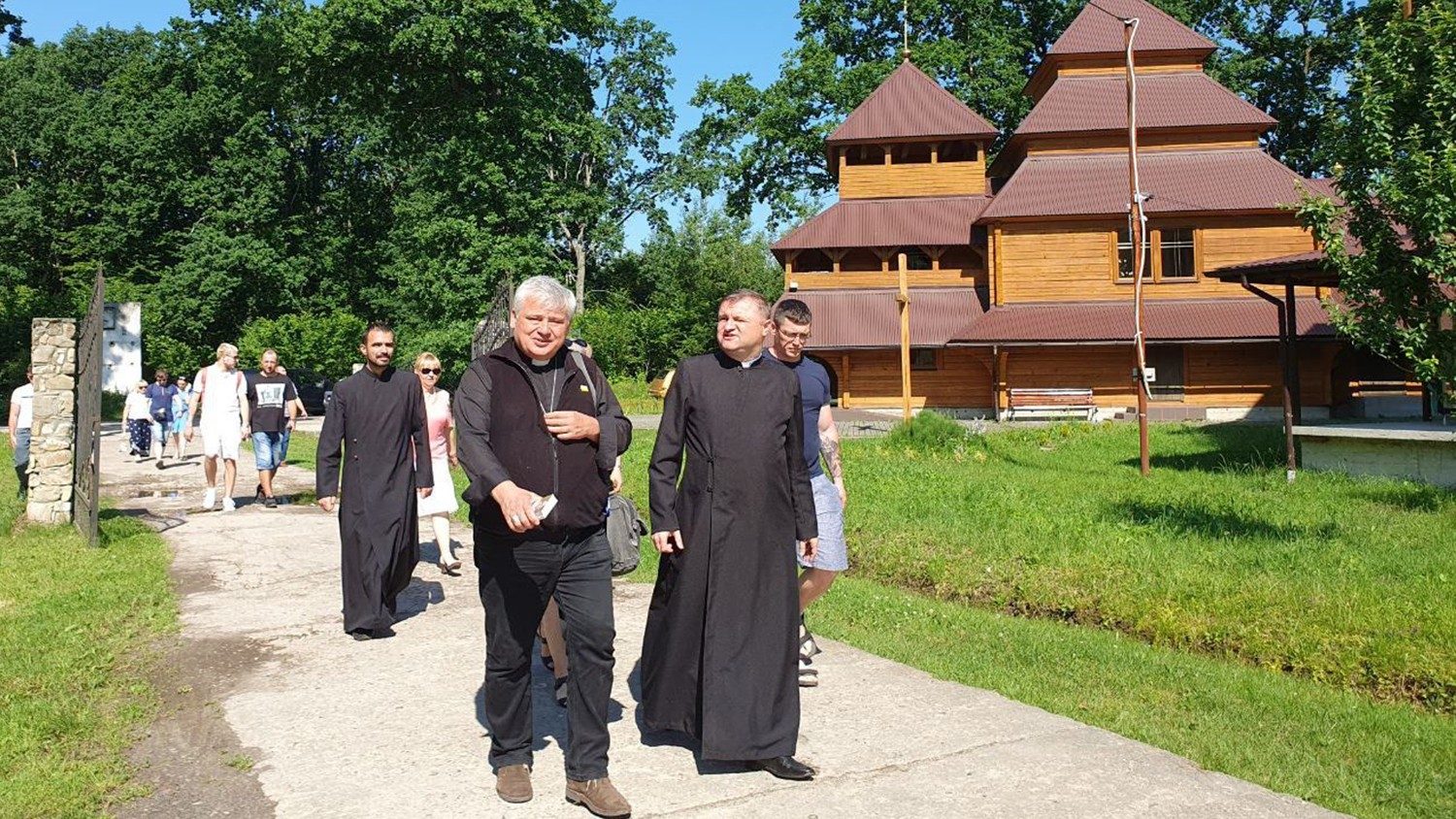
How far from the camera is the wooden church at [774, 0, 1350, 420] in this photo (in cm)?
3203

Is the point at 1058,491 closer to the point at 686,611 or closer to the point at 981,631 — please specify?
the point at 981,631

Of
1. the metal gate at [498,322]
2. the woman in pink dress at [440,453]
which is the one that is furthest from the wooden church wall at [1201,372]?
the woman in pink dress at [440,453]

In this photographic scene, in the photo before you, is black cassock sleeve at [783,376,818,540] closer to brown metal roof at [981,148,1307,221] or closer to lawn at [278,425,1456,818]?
lawn at [278,425,1456,818]

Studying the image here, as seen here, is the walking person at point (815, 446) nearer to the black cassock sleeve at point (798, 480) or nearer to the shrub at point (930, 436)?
the black cassock sleeve at point (798, 480)

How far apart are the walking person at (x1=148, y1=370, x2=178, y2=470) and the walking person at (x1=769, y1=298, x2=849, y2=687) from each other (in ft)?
58.6

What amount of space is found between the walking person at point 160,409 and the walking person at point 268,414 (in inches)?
291

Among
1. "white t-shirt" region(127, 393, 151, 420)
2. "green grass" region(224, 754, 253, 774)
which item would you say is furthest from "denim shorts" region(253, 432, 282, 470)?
"green grass" region(224, 754, 253, 774)

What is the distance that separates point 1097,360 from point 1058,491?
19.8m

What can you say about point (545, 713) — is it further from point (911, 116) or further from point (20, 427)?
point (911, 116)

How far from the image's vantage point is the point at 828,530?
6.00 metres

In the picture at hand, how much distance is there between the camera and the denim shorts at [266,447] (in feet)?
47.1

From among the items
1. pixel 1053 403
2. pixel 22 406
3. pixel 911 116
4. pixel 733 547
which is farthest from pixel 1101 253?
pixel 733 547

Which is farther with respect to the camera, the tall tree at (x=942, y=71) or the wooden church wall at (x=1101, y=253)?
the tall tree at (x=942, y=71)

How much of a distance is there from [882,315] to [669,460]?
101 feet
